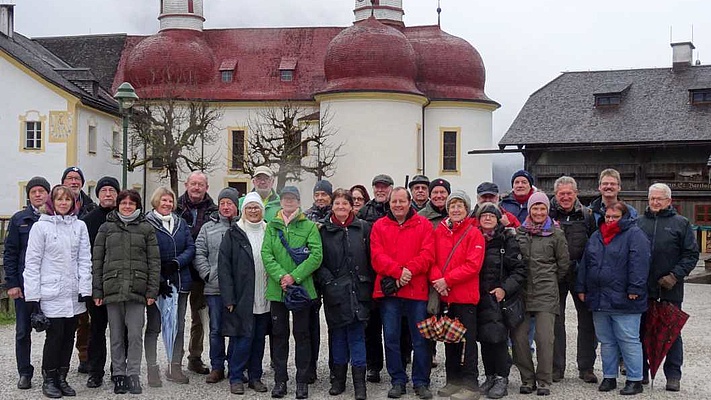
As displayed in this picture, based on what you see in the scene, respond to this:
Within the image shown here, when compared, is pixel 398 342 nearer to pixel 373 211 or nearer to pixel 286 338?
pixel 286 338

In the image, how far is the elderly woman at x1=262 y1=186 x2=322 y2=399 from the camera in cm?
739

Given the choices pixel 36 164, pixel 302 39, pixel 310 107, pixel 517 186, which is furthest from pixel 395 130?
pixel 517 186

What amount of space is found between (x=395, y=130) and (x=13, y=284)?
2640 centimetres

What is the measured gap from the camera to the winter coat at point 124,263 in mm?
7371

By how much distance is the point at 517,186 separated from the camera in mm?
8695

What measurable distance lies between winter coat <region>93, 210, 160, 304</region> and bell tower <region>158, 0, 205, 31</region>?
32.8 metres

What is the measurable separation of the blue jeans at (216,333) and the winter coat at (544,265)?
2.98 metres

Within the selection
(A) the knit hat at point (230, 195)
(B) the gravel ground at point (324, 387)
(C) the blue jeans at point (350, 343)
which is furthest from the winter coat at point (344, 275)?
(A) the knit hat at point (230, 195)

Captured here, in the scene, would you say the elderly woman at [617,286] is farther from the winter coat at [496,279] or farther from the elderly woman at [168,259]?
the elderly woman at [168,259]

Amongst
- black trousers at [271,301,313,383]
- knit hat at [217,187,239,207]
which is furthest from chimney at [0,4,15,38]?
black trousers at [271,301,313,383]

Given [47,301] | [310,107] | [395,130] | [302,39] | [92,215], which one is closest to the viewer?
[47,301]

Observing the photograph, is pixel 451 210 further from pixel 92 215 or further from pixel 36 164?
pixel 36 164

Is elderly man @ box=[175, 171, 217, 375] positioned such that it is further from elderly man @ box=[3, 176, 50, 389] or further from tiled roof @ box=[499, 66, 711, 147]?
tiled roof @ box=[499, 66, 711, 147]

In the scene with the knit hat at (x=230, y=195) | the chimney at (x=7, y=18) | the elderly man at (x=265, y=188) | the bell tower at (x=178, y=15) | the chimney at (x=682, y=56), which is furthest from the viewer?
the bell tower at (x=178, y=15)
